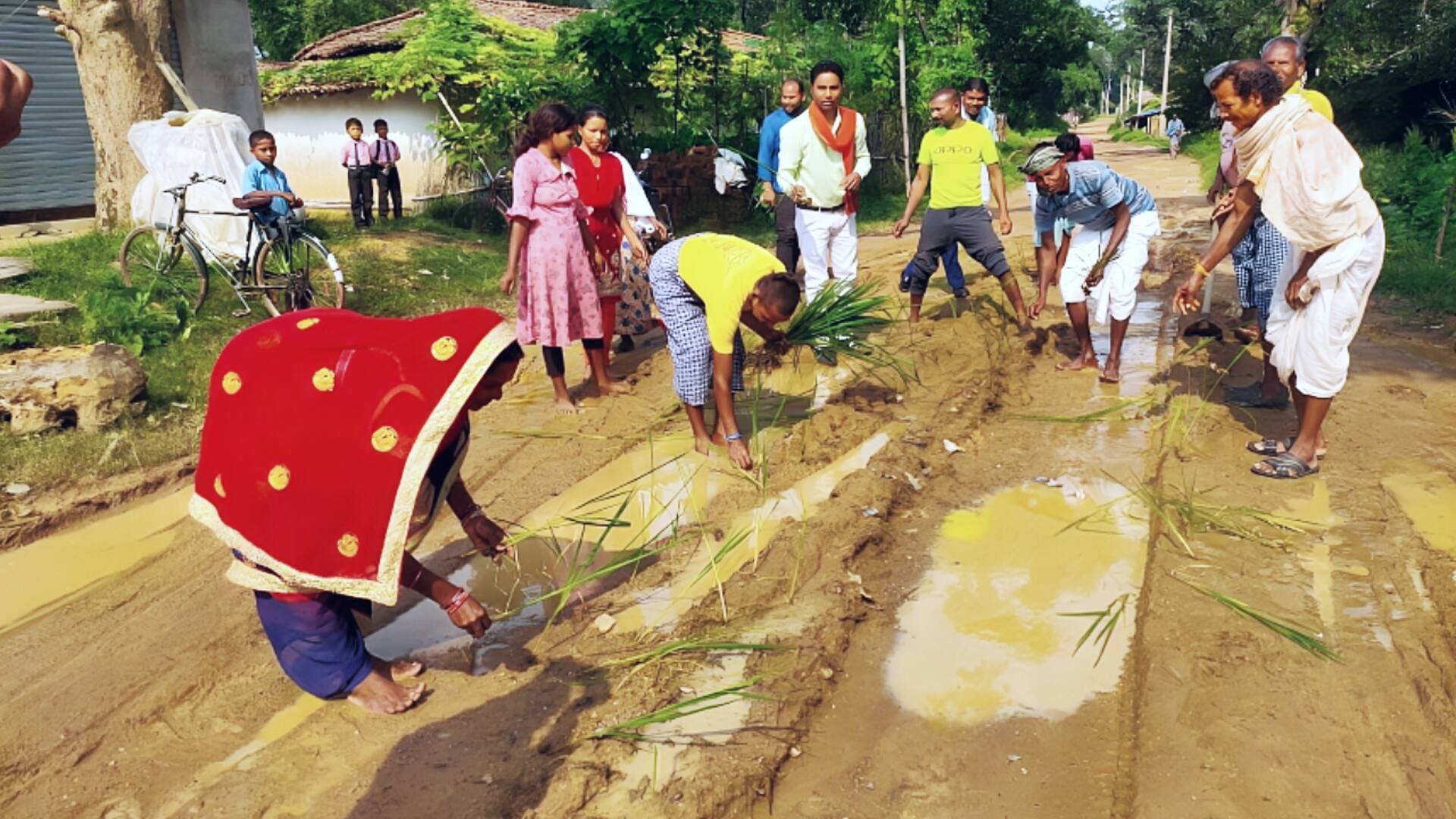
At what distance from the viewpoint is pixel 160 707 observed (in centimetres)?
317

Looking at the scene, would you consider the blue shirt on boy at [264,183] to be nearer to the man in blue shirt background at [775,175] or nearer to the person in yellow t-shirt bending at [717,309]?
the man in blue shirt background at [775,175]

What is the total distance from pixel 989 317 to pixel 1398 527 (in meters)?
3.56

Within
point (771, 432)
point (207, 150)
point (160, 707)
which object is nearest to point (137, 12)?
point (207, 150)

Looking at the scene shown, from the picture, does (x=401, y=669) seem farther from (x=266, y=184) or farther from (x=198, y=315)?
(x=266, y=184)

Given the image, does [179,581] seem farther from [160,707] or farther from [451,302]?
[451,302]

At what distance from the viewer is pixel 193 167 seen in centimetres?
886

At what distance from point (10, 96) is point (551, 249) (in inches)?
157

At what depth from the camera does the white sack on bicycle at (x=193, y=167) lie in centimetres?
874

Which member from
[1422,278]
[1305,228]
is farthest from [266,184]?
[1422,278]

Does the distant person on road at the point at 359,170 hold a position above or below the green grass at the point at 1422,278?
above

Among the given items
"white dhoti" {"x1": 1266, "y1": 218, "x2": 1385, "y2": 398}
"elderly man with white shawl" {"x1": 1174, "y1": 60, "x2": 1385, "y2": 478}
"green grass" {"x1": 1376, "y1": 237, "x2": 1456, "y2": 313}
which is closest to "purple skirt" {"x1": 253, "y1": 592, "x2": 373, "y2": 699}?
"elderly man with white shawl" {"x1": 1174, "y1": 60, "x2": 1385, "y2": 478}

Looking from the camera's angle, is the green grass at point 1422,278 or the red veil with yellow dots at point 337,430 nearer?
the red veil with yellow dots at point 337,430

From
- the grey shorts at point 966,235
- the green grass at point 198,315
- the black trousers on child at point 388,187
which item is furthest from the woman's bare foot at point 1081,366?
the black trousers on child at point 388,187

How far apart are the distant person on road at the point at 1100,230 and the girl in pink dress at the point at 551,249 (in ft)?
8.49
